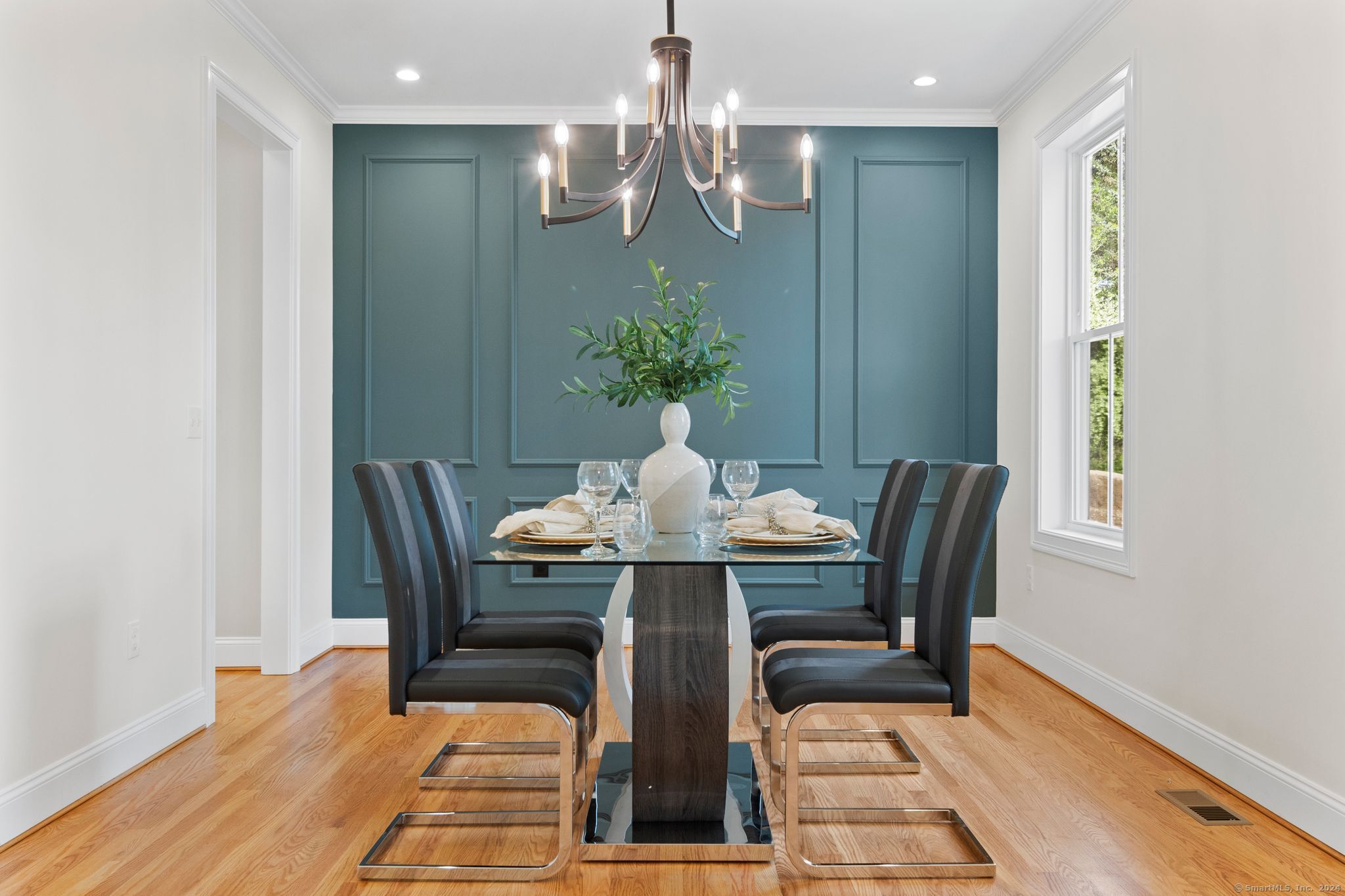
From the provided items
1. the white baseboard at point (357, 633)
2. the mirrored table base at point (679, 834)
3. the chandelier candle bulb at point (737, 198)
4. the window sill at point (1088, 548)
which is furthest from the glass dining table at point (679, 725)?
the white baseboard at point (357, 633)

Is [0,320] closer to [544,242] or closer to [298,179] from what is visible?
[298,179]

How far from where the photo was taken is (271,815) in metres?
2.30

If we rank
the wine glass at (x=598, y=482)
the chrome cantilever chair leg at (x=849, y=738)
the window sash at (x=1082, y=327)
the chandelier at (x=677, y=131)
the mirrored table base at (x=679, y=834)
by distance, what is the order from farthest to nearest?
the window sash at (x=1082, y=327)
the chrome cantilever chair leg at (x=849, y=738)
the chandelier at (x=677, y=131)
the wine glass at (x=598, y=482)
the mirrored table base at (x=679, y=834)

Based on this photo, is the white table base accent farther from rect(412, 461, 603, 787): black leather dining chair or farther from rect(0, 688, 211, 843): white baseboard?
rect(0, 688, 211, 843): white baseboard

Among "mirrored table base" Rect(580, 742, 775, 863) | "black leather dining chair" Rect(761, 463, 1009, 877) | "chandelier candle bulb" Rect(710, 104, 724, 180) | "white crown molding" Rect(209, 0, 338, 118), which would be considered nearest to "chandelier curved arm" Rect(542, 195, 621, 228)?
"chandelier candle bulb" Rect(710, 104, 724, 180)

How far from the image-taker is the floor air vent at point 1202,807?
2271mm

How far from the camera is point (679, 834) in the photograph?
6.87ft

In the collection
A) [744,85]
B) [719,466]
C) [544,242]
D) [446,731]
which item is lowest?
[446,731]

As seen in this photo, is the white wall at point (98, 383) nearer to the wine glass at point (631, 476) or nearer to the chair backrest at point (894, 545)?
the wine glass at point (631, 476)

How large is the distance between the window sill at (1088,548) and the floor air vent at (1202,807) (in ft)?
2.75

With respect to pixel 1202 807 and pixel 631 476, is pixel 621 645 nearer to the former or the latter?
pixel 631 476

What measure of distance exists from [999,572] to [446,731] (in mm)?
2872

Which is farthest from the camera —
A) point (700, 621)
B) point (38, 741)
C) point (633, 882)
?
point (38, 741)

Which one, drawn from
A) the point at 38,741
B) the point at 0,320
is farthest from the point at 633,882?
the point at 0,320
